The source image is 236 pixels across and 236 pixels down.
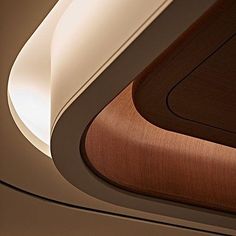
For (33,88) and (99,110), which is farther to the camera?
(33,88)

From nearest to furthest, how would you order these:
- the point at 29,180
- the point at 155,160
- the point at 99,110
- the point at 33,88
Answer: the point at 99,110 → the point at 155,160 → the point at 33,88 → the point at 29,180

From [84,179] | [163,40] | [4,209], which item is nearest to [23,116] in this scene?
[84,179]

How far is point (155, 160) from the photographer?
3.96m

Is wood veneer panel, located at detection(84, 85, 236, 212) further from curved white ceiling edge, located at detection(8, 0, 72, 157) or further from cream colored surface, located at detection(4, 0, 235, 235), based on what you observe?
curved white ceiling edge, located at detection(8, 0, 72, 157)

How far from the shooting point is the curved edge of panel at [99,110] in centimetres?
244

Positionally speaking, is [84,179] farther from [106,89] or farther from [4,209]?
[4,209]

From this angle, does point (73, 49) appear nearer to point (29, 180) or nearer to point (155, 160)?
point (155, 160)

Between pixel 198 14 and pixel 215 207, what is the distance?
2.07 metres

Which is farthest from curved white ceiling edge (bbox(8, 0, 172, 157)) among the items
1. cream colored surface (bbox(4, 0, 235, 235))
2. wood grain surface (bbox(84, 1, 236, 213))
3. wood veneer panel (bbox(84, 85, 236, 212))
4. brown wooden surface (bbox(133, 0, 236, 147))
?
wood veneer panel (bbox(84, 85, 236, 212))

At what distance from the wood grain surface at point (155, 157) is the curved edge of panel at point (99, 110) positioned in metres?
0.07

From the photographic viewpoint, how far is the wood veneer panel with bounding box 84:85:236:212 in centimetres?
370

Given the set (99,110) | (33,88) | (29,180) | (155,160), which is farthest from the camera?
(29,180)

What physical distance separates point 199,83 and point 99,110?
538mm

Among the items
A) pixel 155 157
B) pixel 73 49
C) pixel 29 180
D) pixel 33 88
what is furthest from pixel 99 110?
pixel 29 180
